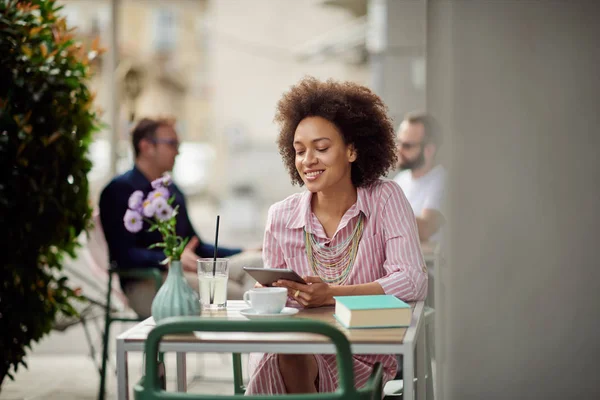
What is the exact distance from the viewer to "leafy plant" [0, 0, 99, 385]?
10.9 ft

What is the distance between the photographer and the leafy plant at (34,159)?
3322 millimetres

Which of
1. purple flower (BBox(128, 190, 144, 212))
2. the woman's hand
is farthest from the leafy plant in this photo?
the woman's hand

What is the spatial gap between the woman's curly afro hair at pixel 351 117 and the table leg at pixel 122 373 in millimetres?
1093

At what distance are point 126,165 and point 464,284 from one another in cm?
514

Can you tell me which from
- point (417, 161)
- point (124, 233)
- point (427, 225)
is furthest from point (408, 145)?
point (124, 233)

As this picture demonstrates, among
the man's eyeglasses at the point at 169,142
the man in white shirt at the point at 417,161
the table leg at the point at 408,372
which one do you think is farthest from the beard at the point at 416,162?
the table leg at the point at 408,372

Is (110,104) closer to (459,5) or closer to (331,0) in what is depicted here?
(459,5)

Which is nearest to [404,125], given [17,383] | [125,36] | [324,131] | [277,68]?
[324,131]

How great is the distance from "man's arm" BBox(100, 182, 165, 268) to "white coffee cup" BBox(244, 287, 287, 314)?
2.07 metres

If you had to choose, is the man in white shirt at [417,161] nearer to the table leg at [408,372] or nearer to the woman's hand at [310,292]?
the woman's hand at [310,292]

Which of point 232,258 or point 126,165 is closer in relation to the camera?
point 232,258

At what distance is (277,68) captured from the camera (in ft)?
70.8

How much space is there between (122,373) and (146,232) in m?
2.41

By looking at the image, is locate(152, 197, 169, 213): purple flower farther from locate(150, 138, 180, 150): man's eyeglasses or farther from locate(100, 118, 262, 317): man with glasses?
locate(150, 138, 180, 150): man's eyeglasses
